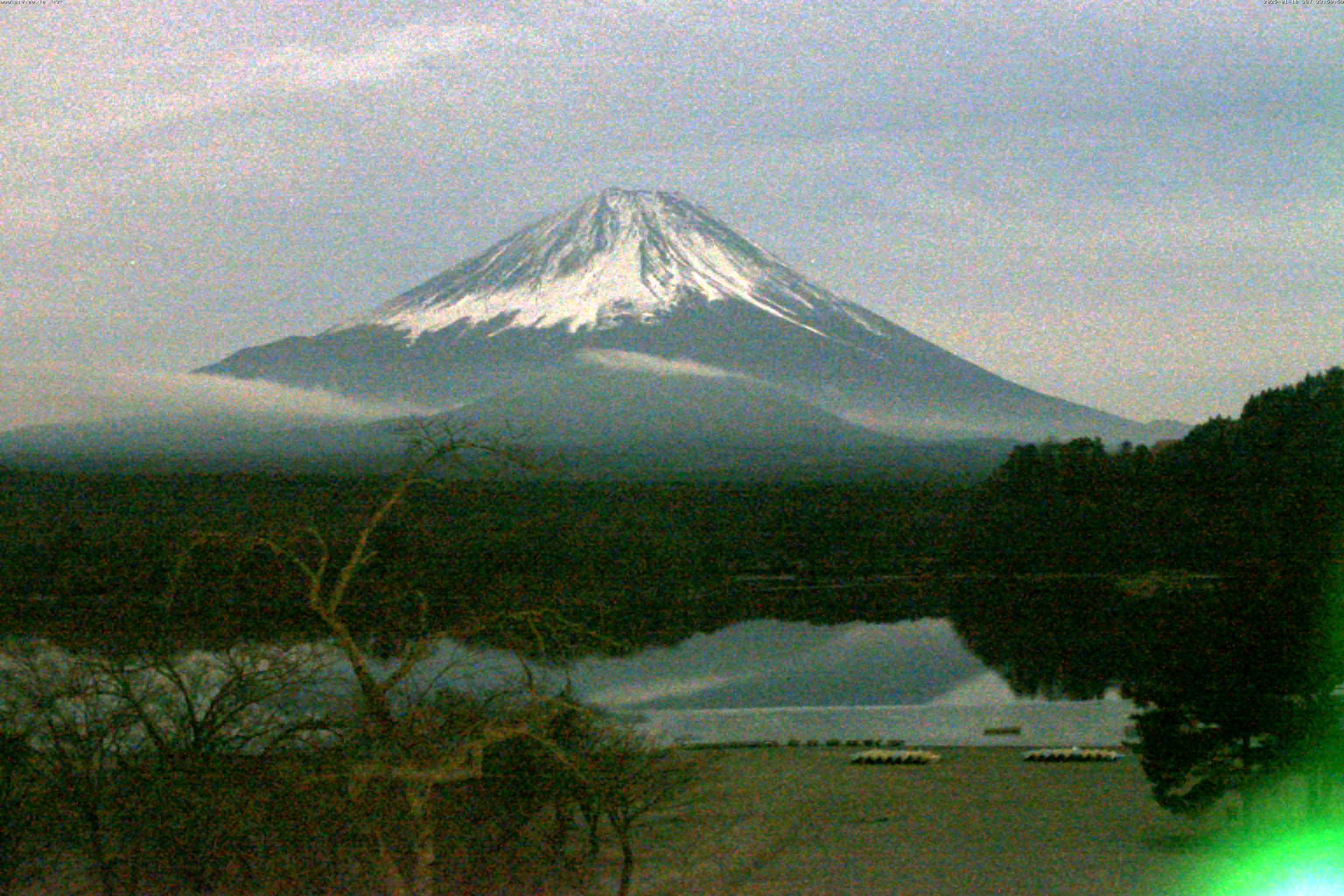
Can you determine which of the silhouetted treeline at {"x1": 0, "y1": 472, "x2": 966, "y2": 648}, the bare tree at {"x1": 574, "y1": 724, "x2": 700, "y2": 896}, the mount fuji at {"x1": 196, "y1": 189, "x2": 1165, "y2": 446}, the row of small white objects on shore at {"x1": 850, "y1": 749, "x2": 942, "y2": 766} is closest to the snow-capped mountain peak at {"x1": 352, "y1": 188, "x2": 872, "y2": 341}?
the mount fuji at {"x1": 196, "y1": 189, "x2": 1165, "y2": 446}

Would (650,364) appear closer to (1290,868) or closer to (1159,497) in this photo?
(1159,497)

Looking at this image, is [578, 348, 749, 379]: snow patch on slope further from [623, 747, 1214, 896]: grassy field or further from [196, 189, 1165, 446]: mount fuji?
[623, 747, 1214, 896]: grassy field

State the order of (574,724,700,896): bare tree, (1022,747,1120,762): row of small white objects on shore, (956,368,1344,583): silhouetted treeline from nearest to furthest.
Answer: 1. (574,724,700,896): bare tree
2. (1022,747,1120,762): row of small white objects on shore
3. (956,368,1344,583): silhouetted treeline

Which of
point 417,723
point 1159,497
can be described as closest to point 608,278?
point 1159,497

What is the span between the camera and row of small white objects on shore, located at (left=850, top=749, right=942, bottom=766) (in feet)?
61.7

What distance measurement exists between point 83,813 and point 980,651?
88.2 ft

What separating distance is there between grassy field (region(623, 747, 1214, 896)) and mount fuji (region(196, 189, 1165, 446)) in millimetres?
57632

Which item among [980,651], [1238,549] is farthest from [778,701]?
[1238,549]

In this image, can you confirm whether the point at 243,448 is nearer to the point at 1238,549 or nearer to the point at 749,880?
the point at 1238,549

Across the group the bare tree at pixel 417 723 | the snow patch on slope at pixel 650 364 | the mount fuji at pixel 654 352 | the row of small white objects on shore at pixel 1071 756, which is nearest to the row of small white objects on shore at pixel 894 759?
the row of small white objects on shore at pixel 1071 756

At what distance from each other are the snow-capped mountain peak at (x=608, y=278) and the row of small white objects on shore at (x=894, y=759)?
73.2 m

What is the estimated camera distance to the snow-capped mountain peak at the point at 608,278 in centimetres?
9356

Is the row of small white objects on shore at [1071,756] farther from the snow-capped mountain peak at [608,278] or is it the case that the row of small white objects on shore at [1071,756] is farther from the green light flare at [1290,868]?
the snow-capped mountain peak at [608,278]

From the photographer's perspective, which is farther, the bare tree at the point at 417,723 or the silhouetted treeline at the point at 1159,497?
the silhouetted treeline at the point at 1159,497
